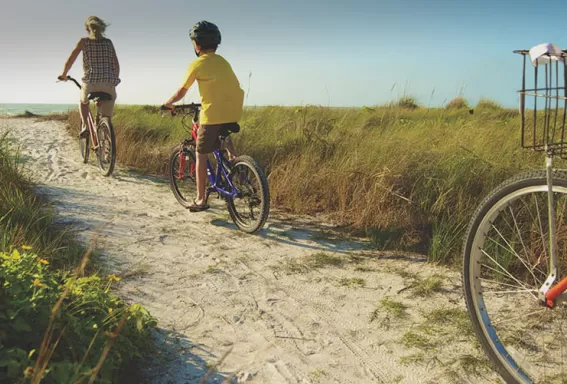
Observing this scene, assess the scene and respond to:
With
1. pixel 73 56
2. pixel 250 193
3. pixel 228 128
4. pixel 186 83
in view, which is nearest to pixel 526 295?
pixel 250 193

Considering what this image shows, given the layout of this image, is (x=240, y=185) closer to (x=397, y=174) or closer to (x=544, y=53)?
(x=397, y=174)

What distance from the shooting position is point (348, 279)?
371cm

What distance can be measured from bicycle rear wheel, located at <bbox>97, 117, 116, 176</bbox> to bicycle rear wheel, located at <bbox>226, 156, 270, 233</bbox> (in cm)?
300

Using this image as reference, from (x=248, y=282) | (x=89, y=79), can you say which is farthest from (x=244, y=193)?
(x=89, y=79)

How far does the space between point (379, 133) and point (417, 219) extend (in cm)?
235

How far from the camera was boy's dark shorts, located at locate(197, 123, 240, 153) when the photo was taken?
478 centimetres

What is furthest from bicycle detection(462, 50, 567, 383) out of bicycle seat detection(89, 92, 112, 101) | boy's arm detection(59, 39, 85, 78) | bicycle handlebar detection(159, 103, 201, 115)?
boy's arm detection(59, 39, 85, 78)

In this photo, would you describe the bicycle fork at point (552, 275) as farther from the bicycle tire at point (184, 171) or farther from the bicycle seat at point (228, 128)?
the bicycle tire at point (184, 171)

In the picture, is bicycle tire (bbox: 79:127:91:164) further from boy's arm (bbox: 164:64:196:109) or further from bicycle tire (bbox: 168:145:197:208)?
boy's arm (bbox: 164:64:196:109)

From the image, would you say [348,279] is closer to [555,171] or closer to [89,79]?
[555,171]

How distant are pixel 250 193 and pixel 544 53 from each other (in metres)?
3.29

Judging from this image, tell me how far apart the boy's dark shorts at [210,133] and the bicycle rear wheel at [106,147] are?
2.81m

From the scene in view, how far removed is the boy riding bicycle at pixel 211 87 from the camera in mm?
4590

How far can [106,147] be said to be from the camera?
23.9 feet
